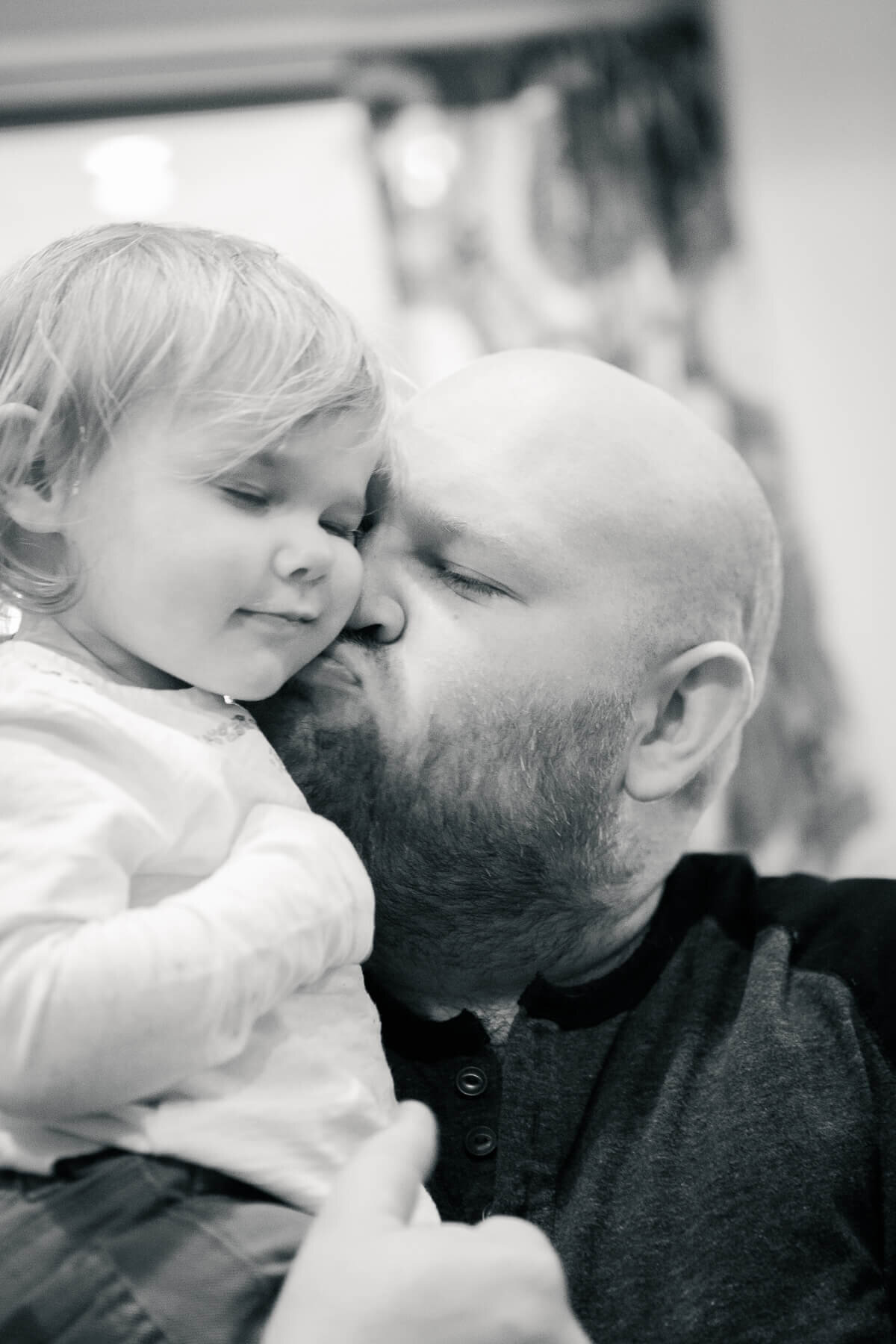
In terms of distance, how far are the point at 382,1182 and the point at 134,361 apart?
1.89 feet

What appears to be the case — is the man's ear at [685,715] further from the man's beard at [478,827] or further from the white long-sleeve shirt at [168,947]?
the white long-sleeve shirt at [168,947]

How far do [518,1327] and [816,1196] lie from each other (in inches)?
19.8

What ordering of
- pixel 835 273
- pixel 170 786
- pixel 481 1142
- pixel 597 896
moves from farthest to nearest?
1. pixel 835 273
2. pixel 597 896
3. pixel 481 1142
4. pixel 170 786

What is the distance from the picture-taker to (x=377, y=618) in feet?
3.98

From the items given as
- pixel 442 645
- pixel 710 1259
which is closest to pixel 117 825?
pixel 442 645

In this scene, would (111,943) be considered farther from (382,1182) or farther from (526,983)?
(526,983)

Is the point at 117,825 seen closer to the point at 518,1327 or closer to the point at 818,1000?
the point at 518,1327

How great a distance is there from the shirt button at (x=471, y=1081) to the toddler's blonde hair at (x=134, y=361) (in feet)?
1.96

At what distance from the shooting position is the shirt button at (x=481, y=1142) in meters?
1.14

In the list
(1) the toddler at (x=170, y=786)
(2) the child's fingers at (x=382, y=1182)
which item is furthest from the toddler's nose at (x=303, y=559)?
(2) the child's fingers at (x=382, y=1182)

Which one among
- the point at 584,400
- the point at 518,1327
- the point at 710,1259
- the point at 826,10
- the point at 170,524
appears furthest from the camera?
the point at 826,10

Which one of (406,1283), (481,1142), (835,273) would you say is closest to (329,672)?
(481,1142)

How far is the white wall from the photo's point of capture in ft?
9.88

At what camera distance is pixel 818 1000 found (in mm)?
1251
